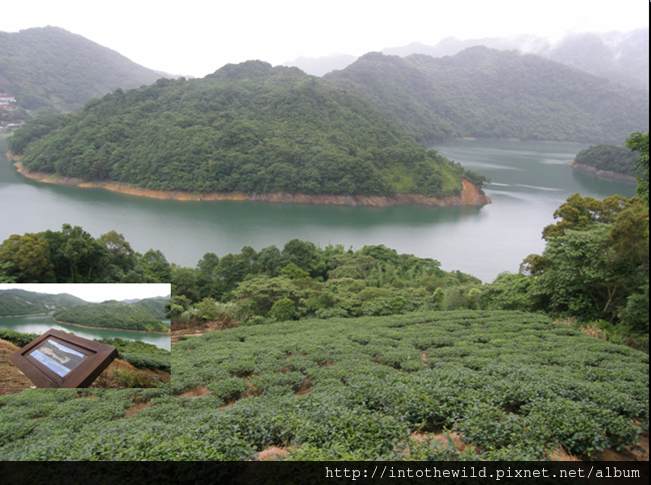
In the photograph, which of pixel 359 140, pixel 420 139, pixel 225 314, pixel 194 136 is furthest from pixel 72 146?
pixel 420 139

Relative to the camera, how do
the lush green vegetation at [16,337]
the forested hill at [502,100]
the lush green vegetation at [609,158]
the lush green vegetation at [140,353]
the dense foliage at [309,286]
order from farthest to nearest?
the forested hill at [502,100], the lush green vegetation at [609,158], the dense foliage at [309,286], the lush green vegetation at [16,337], the lush green vegetation at [140,353]

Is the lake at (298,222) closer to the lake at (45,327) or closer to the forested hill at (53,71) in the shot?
the lake at (45,327)

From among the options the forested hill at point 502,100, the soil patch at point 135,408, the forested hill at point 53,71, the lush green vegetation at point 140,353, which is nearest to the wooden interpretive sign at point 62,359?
the lush green vegetation at point 140,353

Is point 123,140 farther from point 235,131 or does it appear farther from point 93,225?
point 93,225

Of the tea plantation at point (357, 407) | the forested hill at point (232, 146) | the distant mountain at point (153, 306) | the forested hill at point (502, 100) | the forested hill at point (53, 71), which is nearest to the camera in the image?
the tea plantation at point (357, 407)

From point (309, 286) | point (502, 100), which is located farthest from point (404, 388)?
point (502, 100)

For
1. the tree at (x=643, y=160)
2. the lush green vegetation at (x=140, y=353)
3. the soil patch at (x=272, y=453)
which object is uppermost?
the tree at (x=643, y=160)

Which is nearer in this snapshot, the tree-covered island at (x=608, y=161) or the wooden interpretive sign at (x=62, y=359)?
the wooden interpretive sign at (x=62, y=359)
